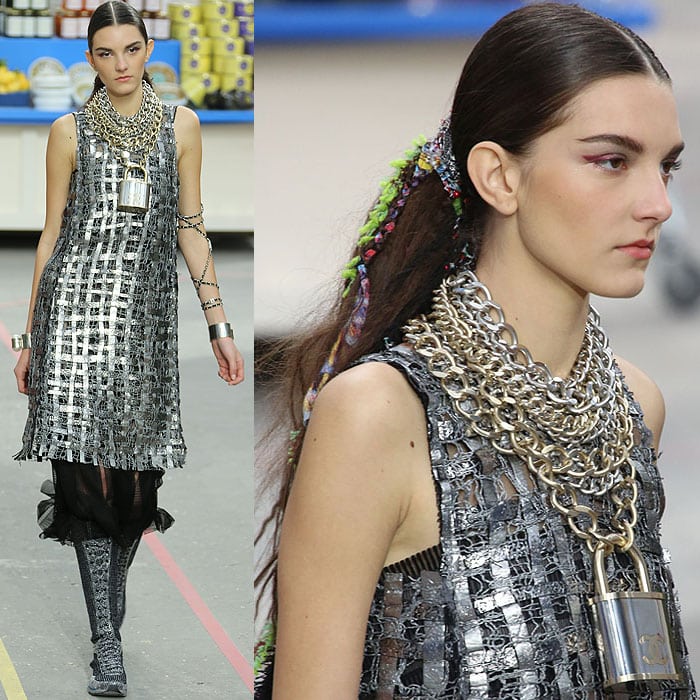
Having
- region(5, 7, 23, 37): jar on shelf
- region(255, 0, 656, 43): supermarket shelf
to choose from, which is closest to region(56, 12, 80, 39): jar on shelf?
region(5, 7, 23, 37): jar on shelf

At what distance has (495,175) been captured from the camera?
1.50 metres

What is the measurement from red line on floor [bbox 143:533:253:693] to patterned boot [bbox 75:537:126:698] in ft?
1.13

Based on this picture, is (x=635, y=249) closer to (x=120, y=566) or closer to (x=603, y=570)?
(x=603, y=570)

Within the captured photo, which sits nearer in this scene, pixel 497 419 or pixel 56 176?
pixel 497 419

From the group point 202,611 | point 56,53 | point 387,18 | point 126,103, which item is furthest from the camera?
point 56,53

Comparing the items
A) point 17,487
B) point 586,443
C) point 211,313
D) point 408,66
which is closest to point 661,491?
point 586,443

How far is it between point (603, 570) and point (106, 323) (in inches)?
77.2

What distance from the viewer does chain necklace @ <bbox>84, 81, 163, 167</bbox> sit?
314 cm

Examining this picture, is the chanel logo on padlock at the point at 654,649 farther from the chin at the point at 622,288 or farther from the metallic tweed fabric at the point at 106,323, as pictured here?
the metallic tweed fabric at the point at 106,323

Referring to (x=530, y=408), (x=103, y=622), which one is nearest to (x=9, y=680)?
(x=103, y=622)

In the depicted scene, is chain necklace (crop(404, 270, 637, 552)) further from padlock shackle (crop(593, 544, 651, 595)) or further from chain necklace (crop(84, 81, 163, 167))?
chain necklace (crop(84, 81, 163, 167))

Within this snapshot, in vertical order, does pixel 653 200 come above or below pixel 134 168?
below

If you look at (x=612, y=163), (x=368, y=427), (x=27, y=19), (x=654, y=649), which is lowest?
(x=654, y=649)

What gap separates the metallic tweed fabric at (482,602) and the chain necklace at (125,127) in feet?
5.99
